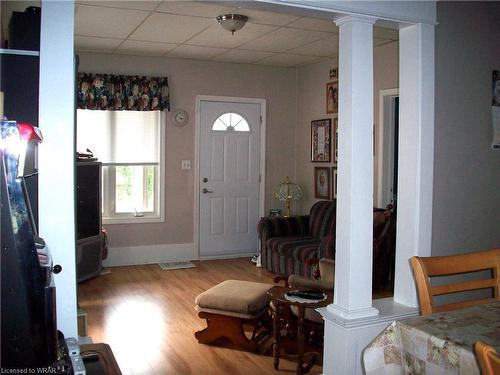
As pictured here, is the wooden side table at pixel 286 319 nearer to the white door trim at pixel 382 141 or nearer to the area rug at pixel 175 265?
the white door trim at pixel 382 141

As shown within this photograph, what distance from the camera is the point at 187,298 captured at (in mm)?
4562

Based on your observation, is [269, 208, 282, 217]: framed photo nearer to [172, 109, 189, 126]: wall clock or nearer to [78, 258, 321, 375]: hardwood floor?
[78, 258, 321, 375]: hardwood floor

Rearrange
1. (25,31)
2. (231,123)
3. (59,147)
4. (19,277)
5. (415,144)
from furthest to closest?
(231,123) → (415,144) → (25,31) → (59,147) → (19,277)

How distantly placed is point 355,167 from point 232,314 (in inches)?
56.9

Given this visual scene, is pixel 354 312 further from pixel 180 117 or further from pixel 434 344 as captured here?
pixel 180 117

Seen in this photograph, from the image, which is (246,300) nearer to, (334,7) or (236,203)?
(334,7)

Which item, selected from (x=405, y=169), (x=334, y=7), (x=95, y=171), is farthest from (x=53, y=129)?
(x=95, y=171)

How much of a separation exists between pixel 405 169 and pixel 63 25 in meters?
1.82

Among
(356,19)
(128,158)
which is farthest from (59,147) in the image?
(128,158)

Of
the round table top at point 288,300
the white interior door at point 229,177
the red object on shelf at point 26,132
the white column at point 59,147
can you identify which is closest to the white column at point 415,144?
the round table top at point 288,300

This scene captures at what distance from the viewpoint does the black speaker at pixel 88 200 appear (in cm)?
502

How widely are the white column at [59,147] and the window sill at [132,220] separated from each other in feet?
13.0

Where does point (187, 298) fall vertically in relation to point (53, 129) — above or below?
below

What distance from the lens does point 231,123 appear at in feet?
20.6
